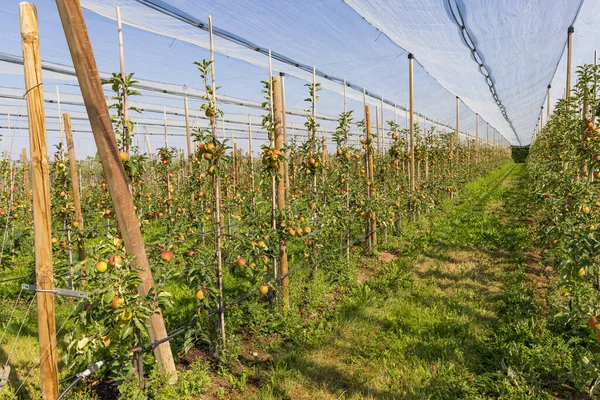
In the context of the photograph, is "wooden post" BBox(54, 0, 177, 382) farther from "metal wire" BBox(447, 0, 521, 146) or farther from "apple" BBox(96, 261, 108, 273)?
"metal wire" BBox(447, 0, 521, 146)

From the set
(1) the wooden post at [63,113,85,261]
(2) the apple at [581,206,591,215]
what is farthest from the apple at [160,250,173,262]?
(2) the apple at [581,206,591,215]

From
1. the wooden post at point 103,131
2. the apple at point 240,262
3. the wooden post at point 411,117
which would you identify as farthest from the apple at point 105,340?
the wooden post at point 411,117

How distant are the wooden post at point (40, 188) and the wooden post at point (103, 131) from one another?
0.31 meters

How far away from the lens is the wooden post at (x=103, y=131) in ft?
7.26

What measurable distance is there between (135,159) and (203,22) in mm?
3065

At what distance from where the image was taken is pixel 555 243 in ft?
14.8

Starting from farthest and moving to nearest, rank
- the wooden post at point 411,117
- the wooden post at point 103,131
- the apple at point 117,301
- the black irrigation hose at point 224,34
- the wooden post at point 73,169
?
the wooden post at point 411,117, the black irrigation hose at point 224,34, the wooden post at point 73,169, the wooden post at point 103,131, the apple at point 117,301

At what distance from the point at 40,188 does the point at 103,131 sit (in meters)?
0.60

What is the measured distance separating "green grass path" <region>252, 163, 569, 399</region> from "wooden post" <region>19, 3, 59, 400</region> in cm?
159

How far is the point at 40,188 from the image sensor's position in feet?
6.23

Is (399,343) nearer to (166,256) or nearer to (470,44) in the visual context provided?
(166,256)

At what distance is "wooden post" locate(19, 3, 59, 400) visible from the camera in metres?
1.84

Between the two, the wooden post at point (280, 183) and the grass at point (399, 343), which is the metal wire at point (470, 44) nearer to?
the wooden post at point (280, 183)

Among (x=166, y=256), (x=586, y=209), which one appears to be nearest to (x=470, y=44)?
(x=586, y=209)
